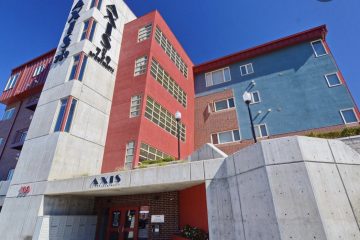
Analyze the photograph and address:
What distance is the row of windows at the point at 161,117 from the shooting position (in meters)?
18.2

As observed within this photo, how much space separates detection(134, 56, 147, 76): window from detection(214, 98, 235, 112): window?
370 inches

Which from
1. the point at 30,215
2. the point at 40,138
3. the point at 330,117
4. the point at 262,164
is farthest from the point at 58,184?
the point at 330,117

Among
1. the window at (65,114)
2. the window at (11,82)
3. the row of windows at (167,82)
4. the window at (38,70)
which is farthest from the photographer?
the window at (11,82)

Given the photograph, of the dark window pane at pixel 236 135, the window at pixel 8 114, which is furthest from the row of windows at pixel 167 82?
the window at pixel 8 114

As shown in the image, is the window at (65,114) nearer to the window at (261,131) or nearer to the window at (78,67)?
the window at (78,67)

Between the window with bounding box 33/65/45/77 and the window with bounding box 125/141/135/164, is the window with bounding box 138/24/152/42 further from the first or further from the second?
the window with bounding box 33/65/45/77

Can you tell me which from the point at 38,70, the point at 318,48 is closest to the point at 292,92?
the point at 318,48

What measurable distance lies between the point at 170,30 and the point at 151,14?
3.22 m

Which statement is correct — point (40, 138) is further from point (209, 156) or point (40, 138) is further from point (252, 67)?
point (252, 67)

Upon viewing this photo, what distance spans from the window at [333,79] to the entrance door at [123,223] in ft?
64.1

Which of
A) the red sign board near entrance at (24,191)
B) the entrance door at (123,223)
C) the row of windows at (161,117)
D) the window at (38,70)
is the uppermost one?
the window at (38,70)

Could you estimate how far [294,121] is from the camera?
779 inches

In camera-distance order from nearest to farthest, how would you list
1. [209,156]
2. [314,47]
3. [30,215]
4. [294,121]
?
[209,156]
[30,215]
[294,121]
[314,47]

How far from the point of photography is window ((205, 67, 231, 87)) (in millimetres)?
25597
